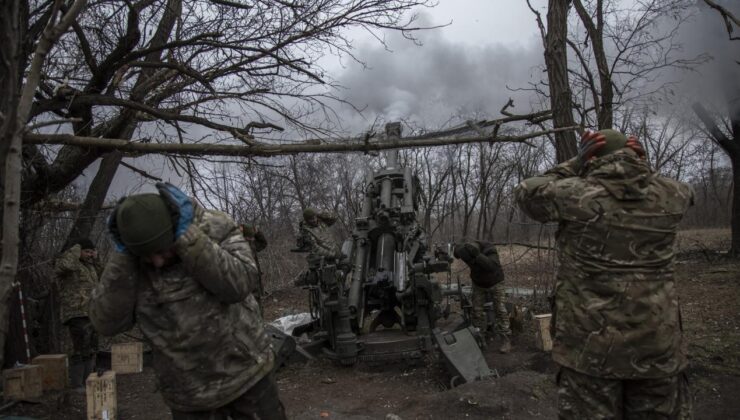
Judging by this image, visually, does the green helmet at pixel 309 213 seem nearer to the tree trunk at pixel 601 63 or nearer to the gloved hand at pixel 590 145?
the tree trunk at pixel 601 63

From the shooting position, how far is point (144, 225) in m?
2.13

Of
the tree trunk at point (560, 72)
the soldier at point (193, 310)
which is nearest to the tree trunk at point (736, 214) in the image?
the tree trunk at point (560, 72)

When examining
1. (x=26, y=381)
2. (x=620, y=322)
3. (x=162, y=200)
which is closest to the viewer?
(x=162, y=200)

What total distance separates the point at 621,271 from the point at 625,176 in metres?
0.47

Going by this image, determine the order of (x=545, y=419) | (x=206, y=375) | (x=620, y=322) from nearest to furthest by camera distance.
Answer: (x=206, y=375) < (x=620, y=322) < (x=545, y=419)

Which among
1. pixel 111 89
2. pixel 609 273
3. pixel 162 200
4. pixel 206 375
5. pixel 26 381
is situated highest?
pixel 111 89

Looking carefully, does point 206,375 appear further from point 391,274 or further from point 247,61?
point 391,274

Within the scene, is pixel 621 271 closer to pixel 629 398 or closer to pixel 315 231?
pixel 629 398

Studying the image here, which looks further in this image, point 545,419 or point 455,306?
point 455,306

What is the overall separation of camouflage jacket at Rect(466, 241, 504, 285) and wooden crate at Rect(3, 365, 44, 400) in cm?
514

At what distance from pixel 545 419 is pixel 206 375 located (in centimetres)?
326

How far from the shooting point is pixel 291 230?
53.9 ft

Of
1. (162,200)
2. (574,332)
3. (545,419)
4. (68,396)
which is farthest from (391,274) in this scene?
(162,200)

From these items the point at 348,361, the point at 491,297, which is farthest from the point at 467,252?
the point at 348,361
